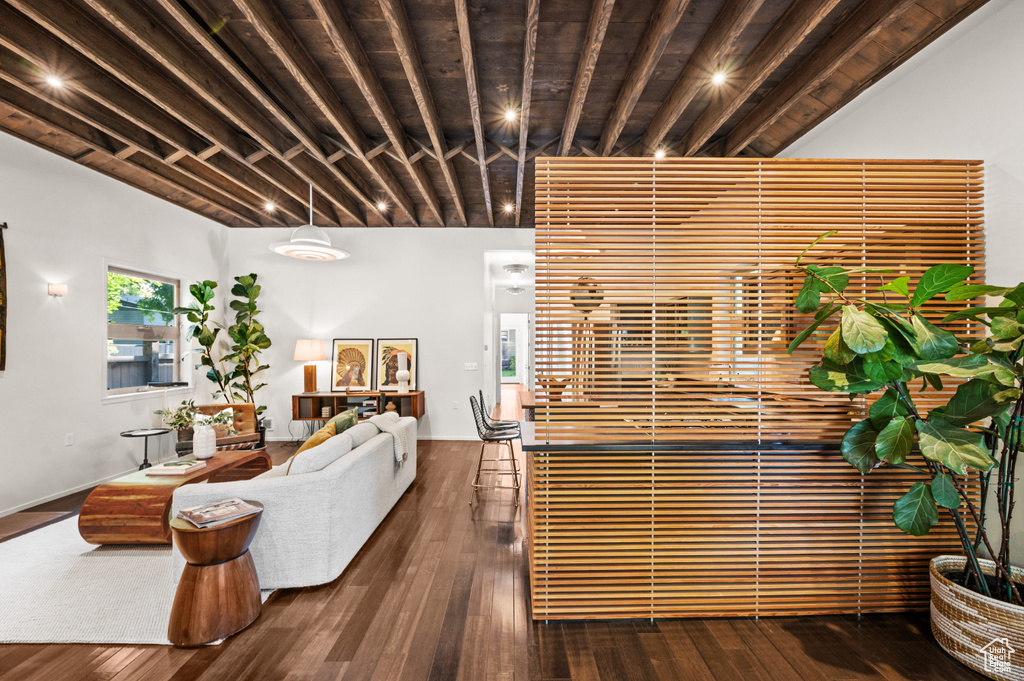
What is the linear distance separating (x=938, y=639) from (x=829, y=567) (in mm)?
449

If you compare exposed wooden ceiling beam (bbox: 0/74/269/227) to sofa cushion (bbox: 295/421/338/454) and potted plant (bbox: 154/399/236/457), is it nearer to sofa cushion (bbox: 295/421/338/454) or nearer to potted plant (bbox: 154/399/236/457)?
potted plant (bbox: 154/399/236/457)

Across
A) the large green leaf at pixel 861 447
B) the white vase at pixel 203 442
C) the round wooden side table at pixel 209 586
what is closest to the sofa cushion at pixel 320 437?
the round wooden side table at pixel 209 586

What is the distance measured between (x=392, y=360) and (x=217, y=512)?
4.10m

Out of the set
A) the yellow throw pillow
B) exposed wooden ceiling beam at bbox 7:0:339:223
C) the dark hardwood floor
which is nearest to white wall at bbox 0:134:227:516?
exposed wooden ceiling beam at bbox 7:0:339:223

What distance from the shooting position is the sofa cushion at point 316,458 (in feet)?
8.70

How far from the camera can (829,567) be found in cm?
231

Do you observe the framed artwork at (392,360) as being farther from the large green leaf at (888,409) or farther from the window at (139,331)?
the large green leaf at (888,409)

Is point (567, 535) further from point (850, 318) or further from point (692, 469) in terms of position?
point (850, 318)

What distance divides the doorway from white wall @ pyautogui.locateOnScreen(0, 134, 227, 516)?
716 cm

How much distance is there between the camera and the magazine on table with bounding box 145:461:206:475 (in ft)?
10.6

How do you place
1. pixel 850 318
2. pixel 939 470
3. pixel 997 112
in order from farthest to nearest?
pixel 997 112
pixel 939 470
pixel 850 318

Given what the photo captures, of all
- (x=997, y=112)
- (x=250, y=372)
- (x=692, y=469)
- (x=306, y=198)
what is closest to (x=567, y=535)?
(x=692, y=469)

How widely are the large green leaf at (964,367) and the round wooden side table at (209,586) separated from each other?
3.03m

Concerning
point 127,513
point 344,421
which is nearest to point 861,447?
point 344,421
